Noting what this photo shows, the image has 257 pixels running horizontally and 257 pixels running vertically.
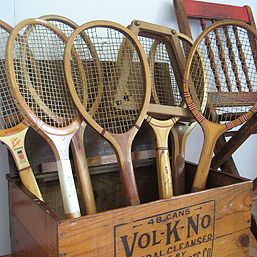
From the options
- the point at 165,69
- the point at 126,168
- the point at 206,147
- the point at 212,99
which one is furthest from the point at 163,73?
the point at 126,168

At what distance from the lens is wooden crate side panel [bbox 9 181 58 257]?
0.67m

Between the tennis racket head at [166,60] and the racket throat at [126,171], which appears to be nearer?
the racket throat at [126,171]

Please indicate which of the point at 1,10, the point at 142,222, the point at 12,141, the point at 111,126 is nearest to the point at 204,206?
the point at 142,222

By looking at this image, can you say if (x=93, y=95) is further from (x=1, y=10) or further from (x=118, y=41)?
(x=1, y=10)

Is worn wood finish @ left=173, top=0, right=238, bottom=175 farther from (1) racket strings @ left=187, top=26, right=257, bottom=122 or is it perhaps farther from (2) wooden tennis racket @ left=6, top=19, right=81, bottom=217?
(2) wooden tennis racket @ left=6, top=19, right=81, bottom=217

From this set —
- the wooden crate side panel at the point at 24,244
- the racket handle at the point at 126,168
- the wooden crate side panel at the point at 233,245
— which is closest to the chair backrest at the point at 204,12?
the racket handle at the point at 126,168

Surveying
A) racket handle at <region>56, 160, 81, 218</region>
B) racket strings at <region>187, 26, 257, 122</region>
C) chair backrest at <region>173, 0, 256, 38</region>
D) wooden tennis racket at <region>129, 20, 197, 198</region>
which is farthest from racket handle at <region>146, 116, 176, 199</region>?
chair backrest at <region>173, 0, 256, 38</region>

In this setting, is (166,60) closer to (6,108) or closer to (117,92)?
(117,92)

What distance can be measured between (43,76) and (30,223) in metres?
0.36

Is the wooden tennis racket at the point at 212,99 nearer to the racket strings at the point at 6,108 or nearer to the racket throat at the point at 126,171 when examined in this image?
the racket throat at the point at 126,171

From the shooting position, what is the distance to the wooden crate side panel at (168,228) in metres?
0.66

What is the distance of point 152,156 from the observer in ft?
3.64

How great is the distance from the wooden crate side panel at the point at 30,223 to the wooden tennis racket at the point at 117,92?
0.20m

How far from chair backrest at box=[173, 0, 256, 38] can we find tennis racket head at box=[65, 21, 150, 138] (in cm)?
32
